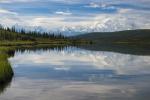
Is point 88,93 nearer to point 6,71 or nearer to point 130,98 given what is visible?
point 130,98

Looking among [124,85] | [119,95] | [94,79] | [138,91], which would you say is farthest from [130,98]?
[94,79]

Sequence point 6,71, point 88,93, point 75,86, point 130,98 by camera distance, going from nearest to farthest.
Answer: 1. point 130,98
2. point 88,93
3. point 75,86
4. point 6,71

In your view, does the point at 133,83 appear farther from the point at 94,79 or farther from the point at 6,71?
the point at 6,71

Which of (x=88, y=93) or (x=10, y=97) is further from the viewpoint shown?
(x=88, y=93)

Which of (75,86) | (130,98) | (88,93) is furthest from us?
(75,86)

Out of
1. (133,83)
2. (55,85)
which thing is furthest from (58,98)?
(133,83)

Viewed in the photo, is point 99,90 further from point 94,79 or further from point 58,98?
point 94,79

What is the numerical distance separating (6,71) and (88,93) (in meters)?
10.4

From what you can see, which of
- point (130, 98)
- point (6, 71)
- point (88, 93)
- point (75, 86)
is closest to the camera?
point (130, 98)

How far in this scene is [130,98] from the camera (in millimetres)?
26422

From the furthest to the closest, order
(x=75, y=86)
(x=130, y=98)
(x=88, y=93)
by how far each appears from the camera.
Result: 1. (x=75, y=86)
2. (x=88, y=93)
3. (x=130, y=98)

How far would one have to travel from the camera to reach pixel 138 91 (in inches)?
1174

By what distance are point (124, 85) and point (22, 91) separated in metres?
8.97

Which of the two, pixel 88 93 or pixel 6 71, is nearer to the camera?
pixel 88 93
